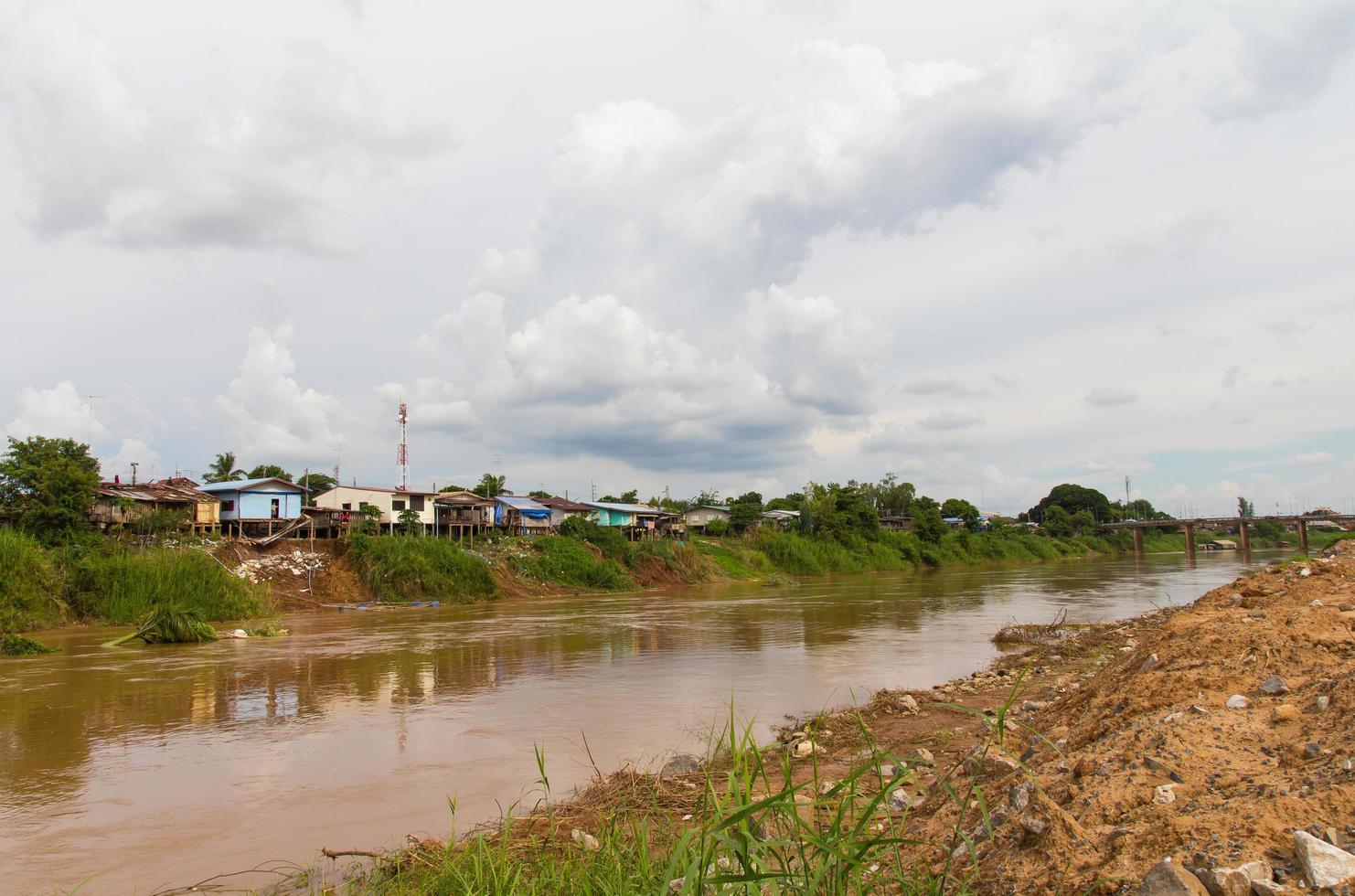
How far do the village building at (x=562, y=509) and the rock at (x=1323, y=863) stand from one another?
61.1 meters

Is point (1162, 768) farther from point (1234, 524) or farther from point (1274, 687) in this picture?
point (1234, 524)

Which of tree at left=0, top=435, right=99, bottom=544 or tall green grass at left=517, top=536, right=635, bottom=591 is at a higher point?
tree at left=0, top=435, right=99, bottom=544

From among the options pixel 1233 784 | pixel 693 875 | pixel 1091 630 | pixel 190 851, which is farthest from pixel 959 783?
pixel 1091 630

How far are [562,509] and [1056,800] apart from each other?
6513cm

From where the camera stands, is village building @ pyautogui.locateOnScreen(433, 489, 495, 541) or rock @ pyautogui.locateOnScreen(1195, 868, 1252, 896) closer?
rock @ pyautogui.locateOnScreen(1195, 868, 1252, 896)

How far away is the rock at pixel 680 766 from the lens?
25.4 feet

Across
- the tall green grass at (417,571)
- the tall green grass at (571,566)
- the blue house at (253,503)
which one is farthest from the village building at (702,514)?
the blue house at (253,503)

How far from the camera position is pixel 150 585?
2978 centimetres

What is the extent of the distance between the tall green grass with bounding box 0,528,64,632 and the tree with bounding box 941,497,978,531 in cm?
9001

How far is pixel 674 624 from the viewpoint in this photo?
27.3 m

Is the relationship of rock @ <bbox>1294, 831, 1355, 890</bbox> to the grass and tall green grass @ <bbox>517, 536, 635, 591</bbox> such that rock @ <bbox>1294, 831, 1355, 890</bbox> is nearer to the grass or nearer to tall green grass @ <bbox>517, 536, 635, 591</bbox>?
the grass

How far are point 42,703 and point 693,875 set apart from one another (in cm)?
1648

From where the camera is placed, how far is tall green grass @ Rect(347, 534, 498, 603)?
4116 cm

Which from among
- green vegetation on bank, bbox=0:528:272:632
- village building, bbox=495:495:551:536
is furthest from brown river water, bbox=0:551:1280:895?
village building, bbox=495:495:551:536
